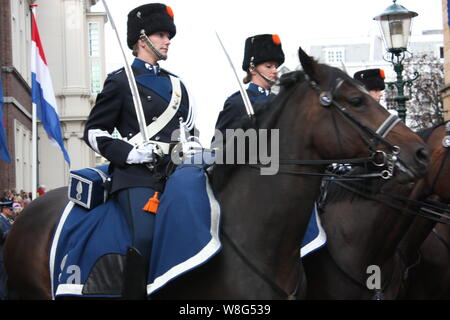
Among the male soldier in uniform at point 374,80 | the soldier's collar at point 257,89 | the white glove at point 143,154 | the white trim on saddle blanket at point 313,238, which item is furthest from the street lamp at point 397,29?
the white glove at point 143,154

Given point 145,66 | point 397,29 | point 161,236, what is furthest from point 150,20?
point 397,29

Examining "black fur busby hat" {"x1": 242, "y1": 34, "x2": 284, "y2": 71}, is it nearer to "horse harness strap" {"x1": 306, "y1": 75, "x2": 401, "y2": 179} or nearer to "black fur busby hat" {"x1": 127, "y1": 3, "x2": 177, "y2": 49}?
"black fur busby hat" {"x1": 127, "y1": 3, "x2": 177, "y2": 49}

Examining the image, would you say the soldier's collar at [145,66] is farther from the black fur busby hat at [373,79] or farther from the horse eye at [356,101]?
the black fur busby hat at [373,79]

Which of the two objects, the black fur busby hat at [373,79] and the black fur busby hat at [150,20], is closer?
the black fur busby hat at [150,20]

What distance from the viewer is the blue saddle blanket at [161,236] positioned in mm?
6128

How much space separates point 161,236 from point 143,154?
0.68 meters

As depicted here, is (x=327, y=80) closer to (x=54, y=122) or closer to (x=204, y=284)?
(x=204, y=284)

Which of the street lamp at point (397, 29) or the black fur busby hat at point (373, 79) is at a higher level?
the street lamp at point (397, 29)

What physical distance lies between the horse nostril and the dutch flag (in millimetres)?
11999

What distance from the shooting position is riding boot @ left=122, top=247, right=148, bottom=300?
6.33 meters

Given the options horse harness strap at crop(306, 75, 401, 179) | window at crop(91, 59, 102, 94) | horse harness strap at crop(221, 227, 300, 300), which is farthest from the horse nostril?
window at crop(91, 59, 102, 94)

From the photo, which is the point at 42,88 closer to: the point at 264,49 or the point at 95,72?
the point at 264,49

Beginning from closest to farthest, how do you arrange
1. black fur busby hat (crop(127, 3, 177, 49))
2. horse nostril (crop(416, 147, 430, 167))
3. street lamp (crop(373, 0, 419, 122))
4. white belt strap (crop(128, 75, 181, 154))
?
1. horse nostril (crop(416, 147, 430, 167))
2. white belt strap (crop(128, 75, 181, 154))
3. black fur busby hat (crop(127, 3, 177, 49))
4. street lamp (crop(373, 0, 419, 122))

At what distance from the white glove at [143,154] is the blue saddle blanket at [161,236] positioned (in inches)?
9.2
